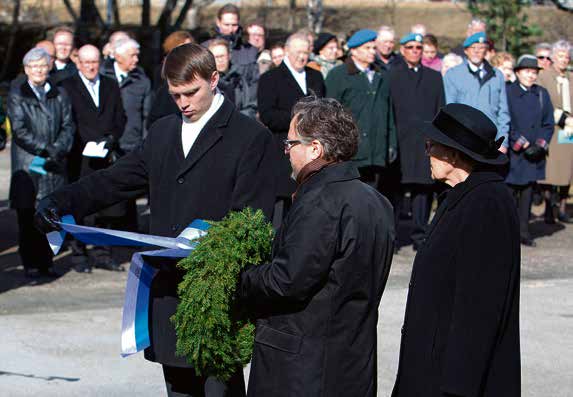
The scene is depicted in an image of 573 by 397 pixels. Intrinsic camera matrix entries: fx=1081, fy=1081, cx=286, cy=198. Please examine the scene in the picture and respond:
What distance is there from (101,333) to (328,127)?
4154 millimetres

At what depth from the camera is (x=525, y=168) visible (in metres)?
11.9

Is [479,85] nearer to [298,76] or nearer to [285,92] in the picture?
[298,76]

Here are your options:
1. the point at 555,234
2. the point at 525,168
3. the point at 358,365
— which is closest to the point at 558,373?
the point at 358,365

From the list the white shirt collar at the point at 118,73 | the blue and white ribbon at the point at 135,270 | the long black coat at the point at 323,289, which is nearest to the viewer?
the long black coat at the point at 323,289

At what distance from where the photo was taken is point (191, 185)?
4832 mm

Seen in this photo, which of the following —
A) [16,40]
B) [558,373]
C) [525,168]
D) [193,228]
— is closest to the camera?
[193,228]

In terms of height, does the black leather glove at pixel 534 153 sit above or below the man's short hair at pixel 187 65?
below

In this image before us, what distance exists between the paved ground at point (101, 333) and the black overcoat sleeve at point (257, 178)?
2070 millimetres

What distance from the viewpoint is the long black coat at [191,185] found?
15.9 feet

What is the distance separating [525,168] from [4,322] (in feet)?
20.5

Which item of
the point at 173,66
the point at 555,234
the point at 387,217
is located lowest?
the point at 555,234

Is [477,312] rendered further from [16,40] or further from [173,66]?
[16,40]

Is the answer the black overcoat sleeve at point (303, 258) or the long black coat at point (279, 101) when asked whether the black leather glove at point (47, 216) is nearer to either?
the black overcoat sleeve at point (303, 258)

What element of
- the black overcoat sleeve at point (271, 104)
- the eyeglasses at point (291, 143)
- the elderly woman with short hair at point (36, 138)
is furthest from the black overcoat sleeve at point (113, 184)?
the black overcoat sleeve at point (271, 104)
